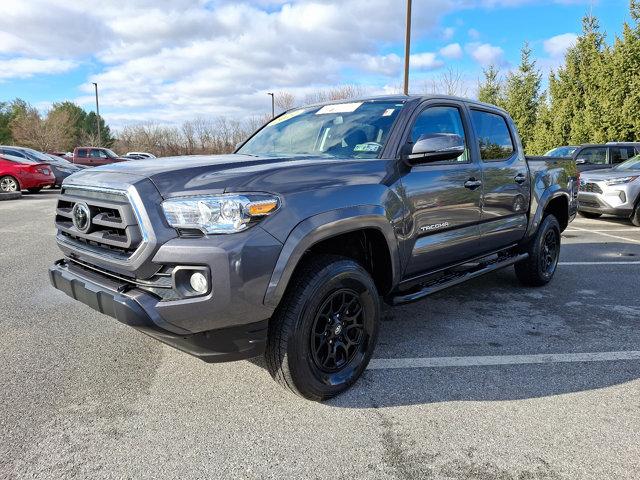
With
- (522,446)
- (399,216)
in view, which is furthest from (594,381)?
(399,216)

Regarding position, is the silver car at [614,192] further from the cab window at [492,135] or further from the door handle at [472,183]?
the door handle at [472,183]

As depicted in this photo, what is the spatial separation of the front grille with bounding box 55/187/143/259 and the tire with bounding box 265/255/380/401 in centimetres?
88

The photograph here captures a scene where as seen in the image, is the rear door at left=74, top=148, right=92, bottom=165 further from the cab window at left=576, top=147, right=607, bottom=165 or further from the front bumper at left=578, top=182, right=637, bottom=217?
the front bumper at left=578, top=182, right=637, bottom=217

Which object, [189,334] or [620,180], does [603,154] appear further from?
[189,334]

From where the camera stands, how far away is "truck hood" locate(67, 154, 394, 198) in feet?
8.19

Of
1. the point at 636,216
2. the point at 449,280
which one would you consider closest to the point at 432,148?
the point at 449,280

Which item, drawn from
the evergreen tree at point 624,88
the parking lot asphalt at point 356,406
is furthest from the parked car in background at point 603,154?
the parking lot asphalt at point 356,406

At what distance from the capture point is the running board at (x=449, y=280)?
11.0 feet

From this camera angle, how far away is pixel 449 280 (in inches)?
150

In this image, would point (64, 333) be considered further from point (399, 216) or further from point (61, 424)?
point (399, 216)

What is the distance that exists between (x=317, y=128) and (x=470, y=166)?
4.23ft

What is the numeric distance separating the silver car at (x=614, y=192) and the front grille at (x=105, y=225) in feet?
33.2

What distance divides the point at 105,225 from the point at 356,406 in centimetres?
176

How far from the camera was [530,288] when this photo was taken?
17.5 ft
